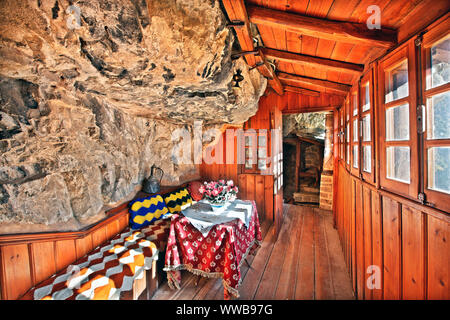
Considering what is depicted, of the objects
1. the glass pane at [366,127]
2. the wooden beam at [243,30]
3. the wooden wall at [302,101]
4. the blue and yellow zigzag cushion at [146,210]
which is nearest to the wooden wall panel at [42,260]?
the blue and yellow zigzag cushion at [146,210]

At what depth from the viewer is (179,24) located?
3.92 ft

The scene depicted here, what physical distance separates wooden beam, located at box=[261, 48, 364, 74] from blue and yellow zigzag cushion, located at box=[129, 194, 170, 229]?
2.35 metres

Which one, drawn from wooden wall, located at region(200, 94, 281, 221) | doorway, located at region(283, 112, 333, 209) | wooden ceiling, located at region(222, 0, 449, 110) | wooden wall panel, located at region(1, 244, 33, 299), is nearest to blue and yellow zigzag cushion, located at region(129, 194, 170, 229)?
wooden wall panel, located at region(1, 244, 33, 299)

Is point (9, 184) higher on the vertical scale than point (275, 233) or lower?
higher

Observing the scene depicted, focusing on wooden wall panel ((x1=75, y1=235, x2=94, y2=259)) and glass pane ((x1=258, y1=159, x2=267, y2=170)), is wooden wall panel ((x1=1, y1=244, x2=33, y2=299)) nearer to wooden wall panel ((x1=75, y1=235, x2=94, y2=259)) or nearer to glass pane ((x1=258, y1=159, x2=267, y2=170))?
wooden wall panel ((x1=75, y1=235, x2=94, y2=259))

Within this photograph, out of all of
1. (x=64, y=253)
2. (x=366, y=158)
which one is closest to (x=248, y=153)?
(x=366, y=158)

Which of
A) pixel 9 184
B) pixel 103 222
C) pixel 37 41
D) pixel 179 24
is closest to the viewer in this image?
pixel 37 41

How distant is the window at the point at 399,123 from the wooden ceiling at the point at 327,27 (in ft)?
0.42

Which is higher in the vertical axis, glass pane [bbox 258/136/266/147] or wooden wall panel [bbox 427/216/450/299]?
glass pane [bbox 258/136/266/147]

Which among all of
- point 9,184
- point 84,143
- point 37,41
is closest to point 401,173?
point 37,41

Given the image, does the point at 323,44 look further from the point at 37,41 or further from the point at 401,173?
the point at 37,41

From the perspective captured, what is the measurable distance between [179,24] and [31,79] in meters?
1.11

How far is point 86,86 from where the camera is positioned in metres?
1.53

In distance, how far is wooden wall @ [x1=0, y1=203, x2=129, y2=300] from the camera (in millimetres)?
1320
